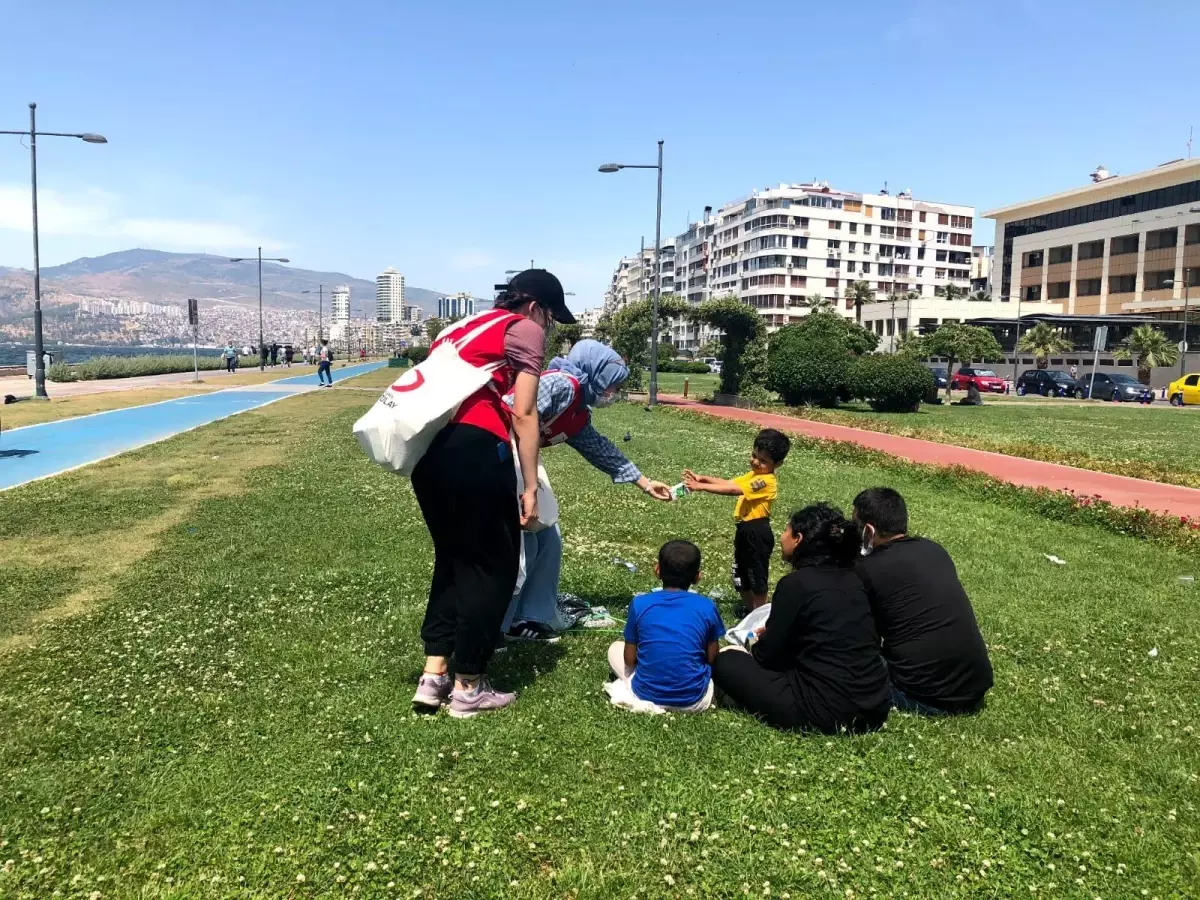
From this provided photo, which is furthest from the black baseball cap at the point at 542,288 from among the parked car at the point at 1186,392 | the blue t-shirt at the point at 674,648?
the parked car at the point at 1186,392

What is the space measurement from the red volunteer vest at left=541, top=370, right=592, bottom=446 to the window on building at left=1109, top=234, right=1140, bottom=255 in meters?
75.6

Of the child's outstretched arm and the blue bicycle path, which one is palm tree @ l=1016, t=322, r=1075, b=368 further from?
the child's outstretched arm

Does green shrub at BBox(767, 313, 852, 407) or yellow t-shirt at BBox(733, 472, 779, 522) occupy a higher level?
green shrub at BBox(767, 313, 852, 407)

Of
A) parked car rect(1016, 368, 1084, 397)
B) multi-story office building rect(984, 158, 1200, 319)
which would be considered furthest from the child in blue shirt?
multi-story office building rect(984, 158, 1200, 319)

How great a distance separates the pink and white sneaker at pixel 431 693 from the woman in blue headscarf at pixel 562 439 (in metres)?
0.96

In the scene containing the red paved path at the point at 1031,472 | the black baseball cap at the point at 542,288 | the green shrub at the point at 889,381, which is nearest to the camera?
the black baseball cap at the point at 542,288

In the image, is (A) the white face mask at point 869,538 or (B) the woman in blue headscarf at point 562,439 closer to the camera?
(A) the white face mask at point 869,538

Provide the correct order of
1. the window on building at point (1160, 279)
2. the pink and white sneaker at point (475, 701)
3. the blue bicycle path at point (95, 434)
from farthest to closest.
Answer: the window on building at point (1160, 279) < the blue bicycle path at point (95, 434) < the pink and white sneaker at point (475, 701)

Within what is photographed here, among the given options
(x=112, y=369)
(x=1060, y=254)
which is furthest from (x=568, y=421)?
(x=1060, y=254)

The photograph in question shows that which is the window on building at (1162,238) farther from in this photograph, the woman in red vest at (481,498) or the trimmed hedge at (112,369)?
the woman in red vest at (481,498)

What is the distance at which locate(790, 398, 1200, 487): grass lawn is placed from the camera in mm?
13758

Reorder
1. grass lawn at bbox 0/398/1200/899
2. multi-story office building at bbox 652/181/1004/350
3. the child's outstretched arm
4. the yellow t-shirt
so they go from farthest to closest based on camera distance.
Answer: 1. multi-story office building at bbox 652/181/1004/350
2. the yellow t-shirt
3. the child's outstretched arm
4. grass lawn at bbox 0/398/1200/899

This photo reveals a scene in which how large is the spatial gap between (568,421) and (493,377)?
102cm

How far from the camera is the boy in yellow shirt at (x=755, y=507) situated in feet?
17.3
